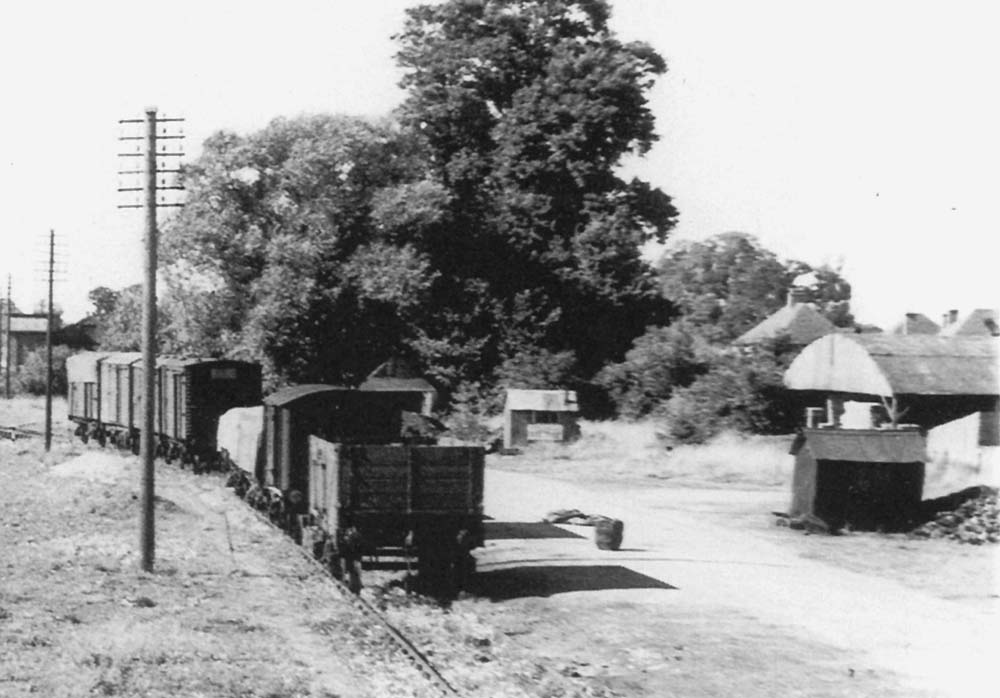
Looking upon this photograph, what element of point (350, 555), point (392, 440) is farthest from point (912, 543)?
point (350, 555)

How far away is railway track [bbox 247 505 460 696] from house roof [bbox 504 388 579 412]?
886 inches

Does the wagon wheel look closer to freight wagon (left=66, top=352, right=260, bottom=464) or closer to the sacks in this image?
the sacks

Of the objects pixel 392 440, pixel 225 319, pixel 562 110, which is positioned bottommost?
pixel 392 440

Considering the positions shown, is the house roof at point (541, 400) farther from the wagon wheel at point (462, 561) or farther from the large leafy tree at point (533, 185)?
the wagon wheel at point (462, 561)

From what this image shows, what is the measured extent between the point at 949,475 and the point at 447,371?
2234 centimetres

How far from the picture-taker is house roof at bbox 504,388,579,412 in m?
42.0

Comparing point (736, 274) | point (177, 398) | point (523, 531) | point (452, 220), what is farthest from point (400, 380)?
point (736, 274)

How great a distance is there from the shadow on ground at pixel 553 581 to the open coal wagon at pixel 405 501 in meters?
1.13

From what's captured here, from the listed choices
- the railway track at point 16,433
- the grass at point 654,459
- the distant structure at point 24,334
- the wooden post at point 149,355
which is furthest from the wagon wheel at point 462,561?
the distant structure at point 24,334

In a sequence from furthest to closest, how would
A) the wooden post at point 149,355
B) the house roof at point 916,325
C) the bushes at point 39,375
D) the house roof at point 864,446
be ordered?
the bushes at point 39,375, the house roof at point 916,325, the house roof at point 864,446, the wooden post at point 149,355

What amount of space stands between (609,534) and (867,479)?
6.01 metres

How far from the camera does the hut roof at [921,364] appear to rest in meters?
32.7

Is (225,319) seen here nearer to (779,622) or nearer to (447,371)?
(447,371)

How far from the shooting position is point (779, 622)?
1555cm
